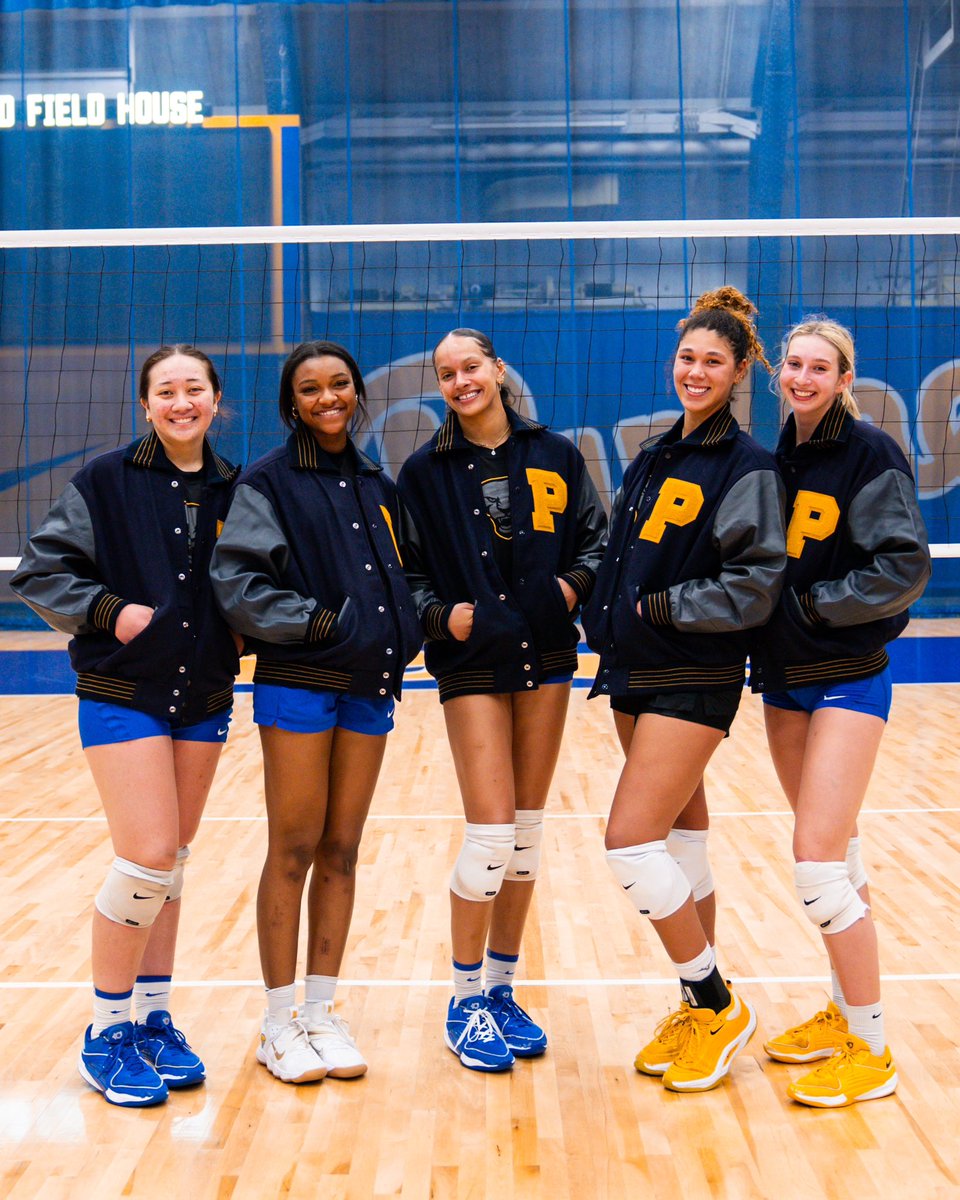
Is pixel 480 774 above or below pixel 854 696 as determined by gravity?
below

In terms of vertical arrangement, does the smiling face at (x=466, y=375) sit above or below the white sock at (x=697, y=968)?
above

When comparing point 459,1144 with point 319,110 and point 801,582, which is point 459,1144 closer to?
point 801,582

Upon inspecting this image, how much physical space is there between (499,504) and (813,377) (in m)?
0.72

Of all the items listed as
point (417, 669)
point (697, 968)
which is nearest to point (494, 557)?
point (697, 968)

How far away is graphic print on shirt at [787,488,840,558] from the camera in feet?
8.31

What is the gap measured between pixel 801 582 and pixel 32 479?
369 inches

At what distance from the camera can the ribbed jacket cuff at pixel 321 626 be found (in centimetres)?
247

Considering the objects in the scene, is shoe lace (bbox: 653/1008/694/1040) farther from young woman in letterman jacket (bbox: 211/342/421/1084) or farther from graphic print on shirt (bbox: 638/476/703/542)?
graphic print on shirt (bbox: 638/476/703/542)

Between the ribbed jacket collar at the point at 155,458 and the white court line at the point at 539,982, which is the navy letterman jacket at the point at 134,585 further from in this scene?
the white court line at the point at 539,982

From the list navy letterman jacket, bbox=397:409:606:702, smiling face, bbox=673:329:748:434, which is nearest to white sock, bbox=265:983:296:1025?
navy letterman jacket, bbox=397:409:606:702

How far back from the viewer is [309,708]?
2520 millimetres

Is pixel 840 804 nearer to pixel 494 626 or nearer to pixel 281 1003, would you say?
pixel 494 626

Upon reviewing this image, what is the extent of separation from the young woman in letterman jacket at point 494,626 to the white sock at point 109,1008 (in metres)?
0.69

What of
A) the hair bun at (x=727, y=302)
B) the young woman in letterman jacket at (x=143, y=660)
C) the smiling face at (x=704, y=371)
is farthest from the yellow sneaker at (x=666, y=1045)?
the hair bun at (x=727, y=302)
